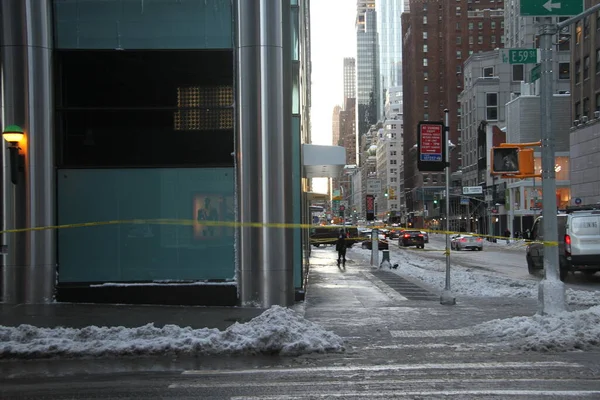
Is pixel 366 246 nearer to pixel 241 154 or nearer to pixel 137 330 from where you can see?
pixel 241 154

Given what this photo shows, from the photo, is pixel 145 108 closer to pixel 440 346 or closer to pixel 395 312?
pixel 395 312

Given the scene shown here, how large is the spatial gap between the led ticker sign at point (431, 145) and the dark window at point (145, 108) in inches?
179

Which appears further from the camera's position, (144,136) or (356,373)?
(144,136)

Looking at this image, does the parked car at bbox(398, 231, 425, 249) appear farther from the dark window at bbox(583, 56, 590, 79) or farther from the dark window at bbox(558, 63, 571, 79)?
the dark window at bbox(558, 63, 571, 79)

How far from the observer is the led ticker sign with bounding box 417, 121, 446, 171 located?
1429cm

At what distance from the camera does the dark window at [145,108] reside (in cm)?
1278

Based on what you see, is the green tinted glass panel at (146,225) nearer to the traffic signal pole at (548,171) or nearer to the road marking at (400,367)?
the road marking at (400,367)

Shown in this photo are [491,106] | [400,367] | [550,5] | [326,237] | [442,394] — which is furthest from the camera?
[491,106]

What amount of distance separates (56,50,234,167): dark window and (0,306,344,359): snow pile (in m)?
4.60

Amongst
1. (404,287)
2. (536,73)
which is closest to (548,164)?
(536,73)

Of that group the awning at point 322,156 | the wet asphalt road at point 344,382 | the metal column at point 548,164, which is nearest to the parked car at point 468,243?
the awning at point 322,156

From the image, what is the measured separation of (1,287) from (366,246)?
3393cm

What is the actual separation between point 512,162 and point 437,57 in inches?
5600

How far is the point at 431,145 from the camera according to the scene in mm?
14383
